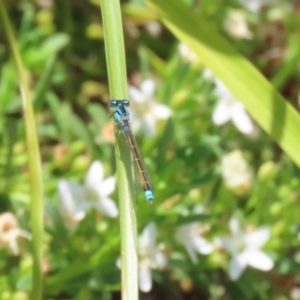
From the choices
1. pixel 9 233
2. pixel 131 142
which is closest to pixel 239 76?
→ pixel 131 142

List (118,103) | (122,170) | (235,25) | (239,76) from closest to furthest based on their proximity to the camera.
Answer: (122,170)
(118,103)
(239,76)
(235,25)

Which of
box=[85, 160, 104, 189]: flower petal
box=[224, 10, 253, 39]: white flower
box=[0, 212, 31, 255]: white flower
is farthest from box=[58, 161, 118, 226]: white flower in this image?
box=[224, 10, 253, 39]: white flower

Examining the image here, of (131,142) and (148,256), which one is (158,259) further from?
(131,142)

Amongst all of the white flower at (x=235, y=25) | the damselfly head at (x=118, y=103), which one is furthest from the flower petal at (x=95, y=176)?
the white flower at (x=235, y=25)

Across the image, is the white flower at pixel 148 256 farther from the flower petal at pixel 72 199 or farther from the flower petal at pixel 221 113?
the flower petal at pixel 221 113

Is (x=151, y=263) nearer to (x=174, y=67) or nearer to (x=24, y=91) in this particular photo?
(x=24, y=91)

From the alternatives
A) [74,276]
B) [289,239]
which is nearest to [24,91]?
[74,276]
